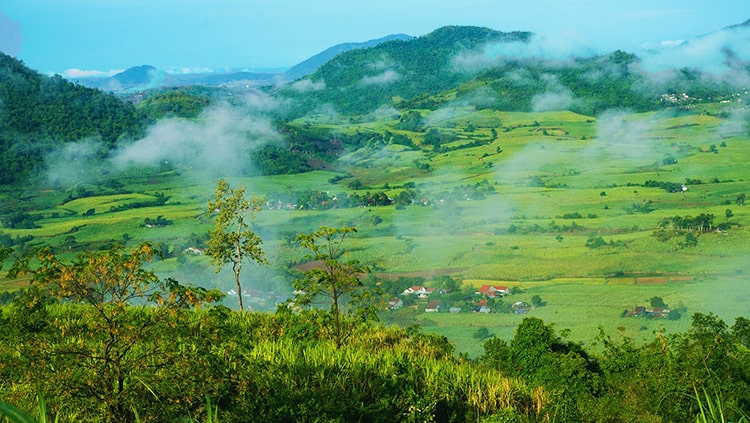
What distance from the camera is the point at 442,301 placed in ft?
77.4

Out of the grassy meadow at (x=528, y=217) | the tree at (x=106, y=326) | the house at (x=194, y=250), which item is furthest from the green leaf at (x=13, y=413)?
the house at (x=194, y=250)

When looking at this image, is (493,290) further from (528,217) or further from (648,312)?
(528,217)

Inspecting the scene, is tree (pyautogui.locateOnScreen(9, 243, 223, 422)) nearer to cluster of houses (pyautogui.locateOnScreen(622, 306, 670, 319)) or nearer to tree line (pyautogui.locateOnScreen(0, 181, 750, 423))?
tree line (pyautogui.locateOnScreen(0, 181, 750, 423))

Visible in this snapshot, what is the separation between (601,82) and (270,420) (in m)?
71.1

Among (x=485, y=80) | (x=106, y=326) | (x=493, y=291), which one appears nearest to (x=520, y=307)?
(x=493, y=291)

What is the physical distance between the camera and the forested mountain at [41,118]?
4225 centimetres

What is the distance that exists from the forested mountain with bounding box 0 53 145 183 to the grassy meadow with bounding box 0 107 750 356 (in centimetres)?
335

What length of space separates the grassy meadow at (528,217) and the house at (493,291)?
2.28 ft

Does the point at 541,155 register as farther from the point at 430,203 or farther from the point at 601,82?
the point at 601,82

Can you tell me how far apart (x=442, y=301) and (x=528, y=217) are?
1398 centimetres

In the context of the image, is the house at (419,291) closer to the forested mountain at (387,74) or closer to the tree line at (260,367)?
the tree line at (260,367)

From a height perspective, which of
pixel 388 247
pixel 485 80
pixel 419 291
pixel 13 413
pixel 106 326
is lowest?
pixel 419 291

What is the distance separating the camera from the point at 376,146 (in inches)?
2323

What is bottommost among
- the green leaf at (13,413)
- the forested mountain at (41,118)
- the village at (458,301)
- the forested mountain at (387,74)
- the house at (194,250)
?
the village at (458,301)
